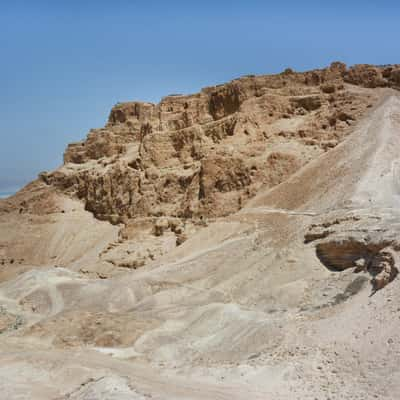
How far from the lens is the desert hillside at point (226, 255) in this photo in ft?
37.1

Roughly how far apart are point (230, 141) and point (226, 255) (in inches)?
375

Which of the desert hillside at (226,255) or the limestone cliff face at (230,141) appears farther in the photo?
the limestone cliff face at (230,141)

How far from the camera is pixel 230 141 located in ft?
92.7

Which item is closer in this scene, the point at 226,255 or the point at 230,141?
the point at 226,255

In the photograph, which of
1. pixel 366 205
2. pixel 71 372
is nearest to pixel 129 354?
pixel 71 372

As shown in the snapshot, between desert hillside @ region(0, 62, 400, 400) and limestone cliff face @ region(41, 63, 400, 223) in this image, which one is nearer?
desert hillside @ region(0, 62, 400, 400)

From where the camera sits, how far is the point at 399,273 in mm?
12133

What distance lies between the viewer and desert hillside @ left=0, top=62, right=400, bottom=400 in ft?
37.1

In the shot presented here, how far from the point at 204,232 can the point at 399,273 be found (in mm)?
12390

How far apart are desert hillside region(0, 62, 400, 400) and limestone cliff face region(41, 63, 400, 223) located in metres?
0.09

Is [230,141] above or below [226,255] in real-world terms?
above

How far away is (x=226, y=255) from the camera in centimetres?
2034

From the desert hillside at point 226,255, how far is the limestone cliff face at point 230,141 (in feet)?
0.31

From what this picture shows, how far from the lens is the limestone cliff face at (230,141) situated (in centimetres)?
2603
